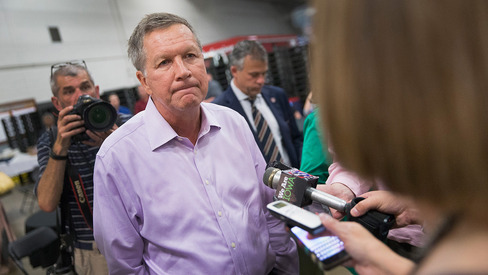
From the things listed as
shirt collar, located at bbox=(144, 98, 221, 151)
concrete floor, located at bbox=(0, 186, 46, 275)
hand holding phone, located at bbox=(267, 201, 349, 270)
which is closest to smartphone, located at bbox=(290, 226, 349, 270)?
hand holding phone, located at bbox=(267, 201, 349, 270)

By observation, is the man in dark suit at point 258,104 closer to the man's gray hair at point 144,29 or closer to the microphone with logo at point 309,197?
the man's gray hair at point 144,29

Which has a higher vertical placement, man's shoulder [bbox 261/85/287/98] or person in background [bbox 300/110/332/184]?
man's shoulder [bbox 261/85/287/98]

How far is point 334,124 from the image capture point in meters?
0.54

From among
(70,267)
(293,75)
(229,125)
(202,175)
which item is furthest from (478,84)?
(293,75)

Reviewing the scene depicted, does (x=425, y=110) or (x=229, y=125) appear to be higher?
(x=425, y=110)

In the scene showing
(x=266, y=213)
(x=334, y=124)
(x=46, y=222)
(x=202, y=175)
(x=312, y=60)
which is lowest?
(x=46, y=222)

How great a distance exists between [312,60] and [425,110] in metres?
0.22

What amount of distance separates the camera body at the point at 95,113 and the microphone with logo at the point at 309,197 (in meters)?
0.89

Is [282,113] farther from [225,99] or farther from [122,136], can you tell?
[122,136]

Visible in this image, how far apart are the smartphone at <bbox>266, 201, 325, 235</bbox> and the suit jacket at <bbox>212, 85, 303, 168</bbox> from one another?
165cm

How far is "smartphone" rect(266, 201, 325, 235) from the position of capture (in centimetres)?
73

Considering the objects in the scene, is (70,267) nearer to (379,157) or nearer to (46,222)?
(46,222)

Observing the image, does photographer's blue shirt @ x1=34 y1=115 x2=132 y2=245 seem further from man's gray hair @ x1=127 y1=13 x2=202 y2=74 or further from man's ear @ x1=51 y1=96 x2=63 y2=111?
man's gray hair @ x1=127 y1=13 x2=202 y2=74

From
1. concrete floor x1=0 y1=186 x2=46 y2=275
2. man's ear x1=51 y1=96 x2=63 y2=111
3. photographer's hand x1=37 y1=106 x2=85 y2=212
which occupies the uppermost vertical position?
Answer: man's ear x1=51 y1=96 x2=63 y2=111
